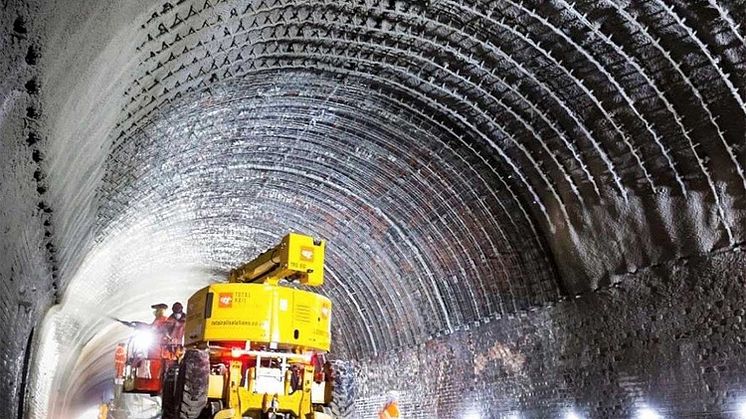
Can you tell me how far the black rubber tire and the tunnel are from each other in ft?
5.45

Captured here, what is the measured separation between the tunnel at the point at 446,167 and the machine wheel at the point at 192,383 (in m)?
1.76

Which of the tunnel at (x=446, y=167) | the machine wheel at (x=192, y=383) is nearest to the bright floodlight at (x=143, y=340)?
the tunnel at (x=446, y=167)

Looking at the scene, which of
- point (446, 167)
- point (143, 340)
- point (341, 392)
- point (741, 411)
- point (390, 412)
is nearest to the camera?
point (741, 411)

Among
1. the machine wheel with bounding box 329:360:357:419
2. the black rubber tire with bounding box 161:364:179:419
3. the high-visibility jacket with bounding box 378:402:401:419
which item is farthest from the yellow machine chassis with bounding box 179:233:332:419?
the high-visibility jacket with bounding box 378:402:401:419

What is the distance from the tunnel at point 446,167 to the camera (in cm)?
707

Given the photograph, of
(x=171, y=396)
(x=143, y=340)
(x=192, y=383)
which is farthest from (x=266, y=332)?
(x=143, y=340)

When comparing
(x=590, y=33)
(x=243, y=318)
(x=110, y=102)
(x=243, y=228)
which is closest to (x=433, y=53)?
(x=590, y=33)

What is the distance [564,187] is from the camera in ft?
41.8

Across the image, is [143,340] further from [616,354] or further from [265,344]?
[616,354]

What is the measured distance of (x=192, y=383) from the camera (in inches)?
345

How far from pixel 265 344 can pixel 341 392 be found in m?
1.31

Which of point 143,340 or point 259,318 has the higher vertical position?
point 143,340

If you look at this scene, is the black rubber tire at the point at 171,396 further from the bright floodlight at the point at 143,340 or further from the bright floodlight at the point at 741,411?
the bright floodlight at the point at 741,411

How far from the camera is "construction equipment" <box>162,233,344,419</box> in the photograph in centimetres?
969
